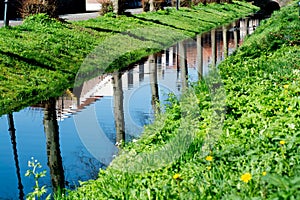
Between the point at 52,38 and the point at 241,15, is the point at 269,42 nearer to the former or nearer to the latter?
the point at 52,38

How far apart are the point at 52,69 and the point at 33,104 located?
2793 mm

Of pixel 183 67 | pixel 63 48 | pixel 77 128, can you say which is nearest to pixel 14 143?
pixel 77 128

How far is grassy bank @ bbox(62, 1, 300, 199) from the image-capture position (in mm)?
4523

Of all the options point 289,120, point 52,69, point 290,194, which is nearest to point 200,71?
point 52,69

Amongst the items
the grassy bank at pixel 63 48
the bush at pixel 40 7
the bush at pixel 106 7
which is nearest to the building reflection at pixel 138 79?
the grassy bank at pixel 63 48

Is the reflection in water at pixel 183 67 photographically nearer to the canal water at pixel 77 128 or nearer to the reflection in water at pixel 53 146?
the canal water at pixel 77 128

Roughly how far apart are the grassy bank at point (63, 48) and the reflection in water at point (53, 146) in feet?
2.18

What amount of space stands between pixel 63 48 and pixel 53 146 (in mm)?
7944

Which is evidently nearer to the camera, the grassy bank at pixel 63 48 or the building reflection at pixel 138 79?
the building reflection at pixel 138 79

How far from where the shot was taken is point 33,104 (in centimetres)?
1179

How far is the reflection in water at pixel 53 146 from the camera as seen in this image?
748cm

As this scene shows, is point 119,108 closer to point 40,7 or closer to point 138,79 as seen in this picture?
point 138,79

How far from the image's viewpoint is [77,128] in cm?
1018

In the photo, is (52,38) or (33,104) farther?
(52,38)
